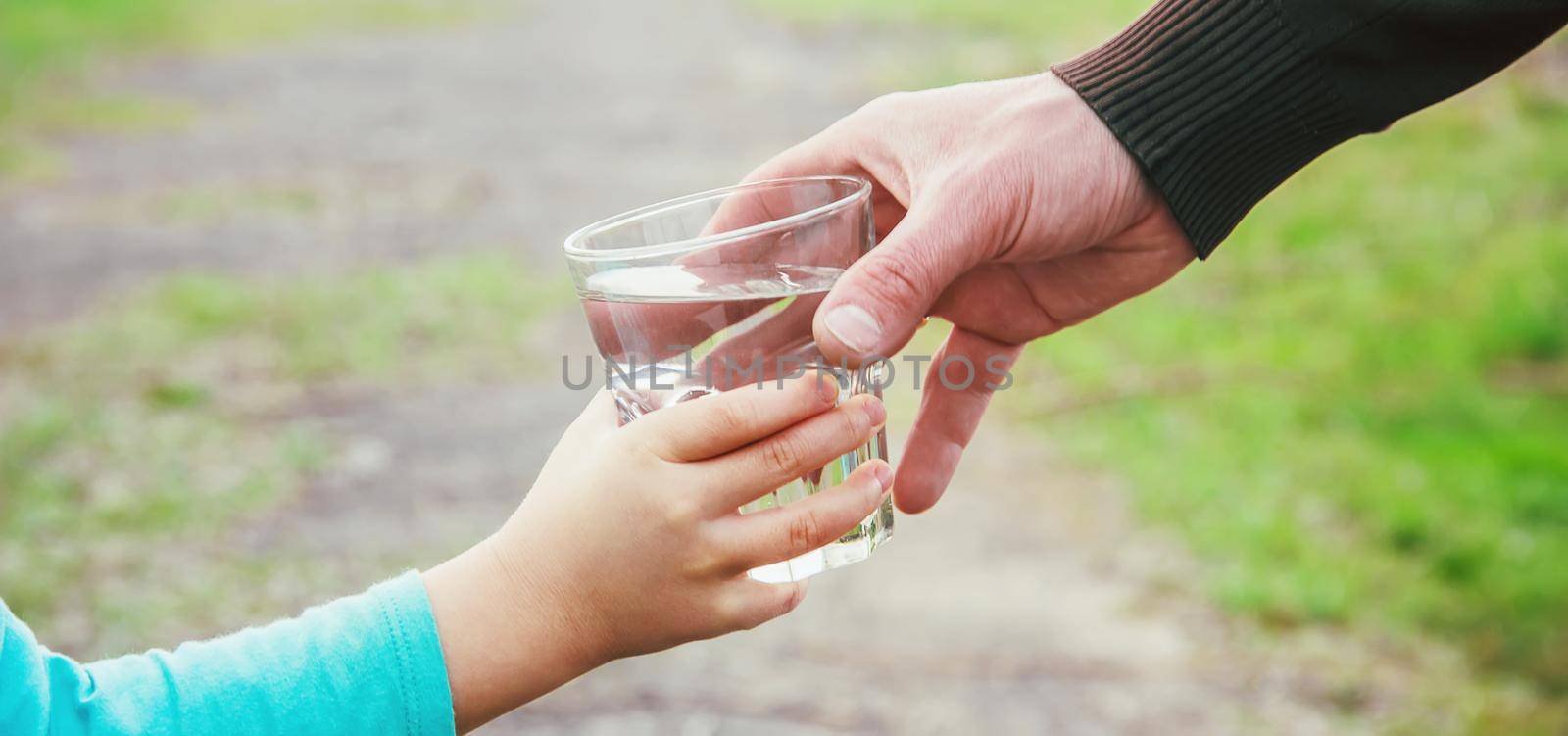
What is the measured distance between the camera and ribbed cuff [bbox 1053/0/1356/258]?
181 cm

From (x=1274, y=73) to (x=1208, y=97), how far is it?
3.5 inches

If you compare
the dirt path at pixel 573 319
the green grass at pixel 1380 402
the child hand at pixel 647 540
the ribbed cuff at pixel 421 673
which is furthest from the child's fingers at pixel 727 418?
the green grass at pixel 1380 402

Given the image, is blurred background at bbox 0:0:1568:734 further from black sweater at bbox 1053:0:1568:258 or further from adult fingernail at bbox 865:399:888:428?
adult fingernail at bbox 865:399:888:428

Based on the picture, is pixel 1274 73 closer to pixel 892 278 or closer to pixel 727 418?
pixel 892 278

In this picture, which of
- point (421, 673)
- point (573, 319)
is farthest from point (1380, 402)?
point (421, 673)

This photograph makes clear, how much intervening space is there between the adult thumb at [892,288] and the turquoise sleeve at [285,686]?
0.54m

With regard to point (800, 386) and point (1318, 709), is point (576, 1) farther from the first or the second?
point (800, 386)

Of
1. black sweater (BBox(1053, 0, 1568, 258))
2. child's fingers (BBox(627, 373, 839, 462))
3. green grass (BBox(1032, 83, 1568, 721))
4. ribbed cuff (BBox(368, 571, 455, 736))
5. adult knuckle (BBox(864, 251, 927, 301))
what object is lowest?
green grass (BBox(1032, 83, 1568, 721))

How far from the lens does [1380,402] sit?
4164 millimetres

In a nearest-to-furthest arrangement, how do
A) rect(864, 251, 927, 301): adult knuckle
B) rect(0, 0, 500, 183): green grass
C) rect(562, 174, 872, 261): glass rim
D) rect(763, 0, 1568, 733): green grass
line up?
rect(562, 174, 872, 261): glass rim → rect(864, 251, 927, 301): adult knuckle → rect(763, 0, 1568, 733): green grass → rect(0, 0, 500, 183): green grass

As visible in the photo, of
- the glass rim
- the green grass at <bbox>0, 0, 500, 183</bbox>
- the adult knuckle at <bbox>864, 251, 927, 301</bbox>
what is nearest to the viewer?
the glass rim

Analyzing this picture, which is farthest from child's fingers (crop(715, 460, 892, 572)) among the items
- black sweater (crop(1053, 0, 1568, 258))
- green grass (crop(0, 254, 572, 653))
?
green grass (crop(0, 254, 572, 653))

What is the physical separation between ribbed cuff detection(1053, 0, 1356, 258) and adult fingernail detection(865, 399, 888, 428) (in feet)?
1.81

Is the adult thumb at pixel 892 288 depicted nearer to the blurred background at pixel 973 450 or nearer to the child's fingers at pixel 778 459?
the child's fingers at pixel 778 459
